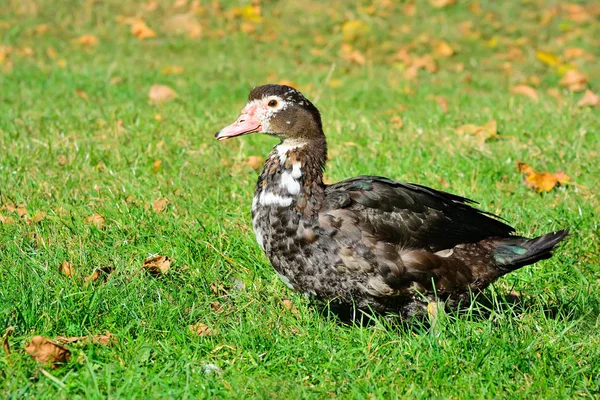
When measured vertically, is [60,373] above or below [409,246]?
below

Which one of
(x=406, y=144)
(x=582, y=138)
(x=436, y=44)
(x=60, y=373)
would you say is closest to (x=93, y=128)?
(x=406, y=144)

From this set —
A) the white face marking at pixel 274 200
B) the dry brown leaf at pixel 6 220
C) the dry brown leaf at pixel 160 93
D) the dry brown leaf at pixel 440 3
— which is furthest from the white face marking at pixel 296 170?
the dry brown leaf at pixel 440 3

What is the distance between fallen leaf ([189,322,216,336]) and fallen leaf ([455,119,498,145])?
310 cm

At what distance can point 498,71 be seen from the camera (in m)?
8.64

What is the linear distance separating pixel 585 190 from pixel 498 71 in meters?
3.91

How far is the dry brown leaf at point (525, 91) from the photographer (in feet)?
24.5

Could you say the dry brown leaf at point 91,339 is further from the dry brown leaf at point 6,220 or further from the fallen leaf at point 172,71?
the fallen leaf at point 172,71

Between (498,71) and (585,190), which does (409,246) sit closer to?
(585,190)

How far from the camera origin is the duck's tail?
359 cm

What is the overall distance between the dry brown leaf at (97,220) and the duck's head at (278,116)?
934mm

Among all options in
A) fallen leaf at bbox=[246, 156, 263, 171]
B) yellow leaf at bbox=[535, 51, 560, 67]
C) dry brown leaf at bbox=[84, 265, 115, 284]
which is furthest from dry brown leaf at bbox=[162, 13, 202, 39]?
dry brown leaf at bbox=[84, 265, 115, 284]

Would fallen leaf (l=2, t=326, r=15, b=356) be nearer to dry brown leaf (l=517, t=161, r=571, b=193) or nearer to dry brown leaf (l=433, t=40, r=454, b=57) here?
dry brown leaf (l=517, t=161, r=571, b=193)

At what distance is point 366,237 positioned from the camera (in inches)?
140

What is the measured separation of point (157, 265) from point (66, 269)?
17.2 inches
